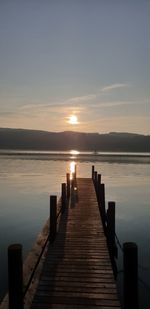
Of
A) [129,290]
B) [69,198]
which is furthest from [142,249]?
[129,290]

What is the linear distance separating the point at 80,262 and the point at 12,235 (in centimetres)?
936

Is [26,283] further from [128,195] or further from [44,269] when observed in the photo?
[128,195]

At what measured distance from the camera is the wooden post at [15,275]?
17.5 ft

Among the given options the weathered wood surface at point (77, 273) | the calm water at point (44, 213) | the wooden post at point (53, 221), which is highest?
the wooden post at point (53, 221)

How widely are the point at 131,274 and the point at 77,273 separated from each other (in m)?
2.99

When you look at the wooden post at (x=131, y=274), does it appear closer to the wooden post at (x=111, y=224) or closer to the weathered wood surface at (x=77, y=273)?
the weathered wood surface at (x=77, y=273)

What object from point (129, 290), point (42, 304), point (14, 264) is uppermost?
point (14, 264)

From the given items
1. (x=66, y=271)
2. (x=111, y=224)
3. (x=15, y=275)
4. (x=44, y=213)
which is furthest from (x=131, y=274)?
(x=44, y=213)

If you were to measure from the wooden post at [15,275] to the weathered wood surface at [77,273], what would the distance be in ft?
2.92

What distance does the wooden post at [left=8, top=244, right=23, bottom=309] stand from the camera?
534 cm

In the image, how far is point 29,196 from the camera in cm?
3128

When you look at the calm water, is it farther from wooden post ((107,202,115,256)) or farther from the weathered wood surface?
the weathered wood surface

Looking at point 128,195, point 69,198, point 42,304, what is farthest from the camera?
point 128,195

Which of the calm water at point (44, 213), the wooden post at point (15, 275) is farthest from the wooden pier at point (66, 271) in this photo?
Answer: the calm water at point (44, 213)
